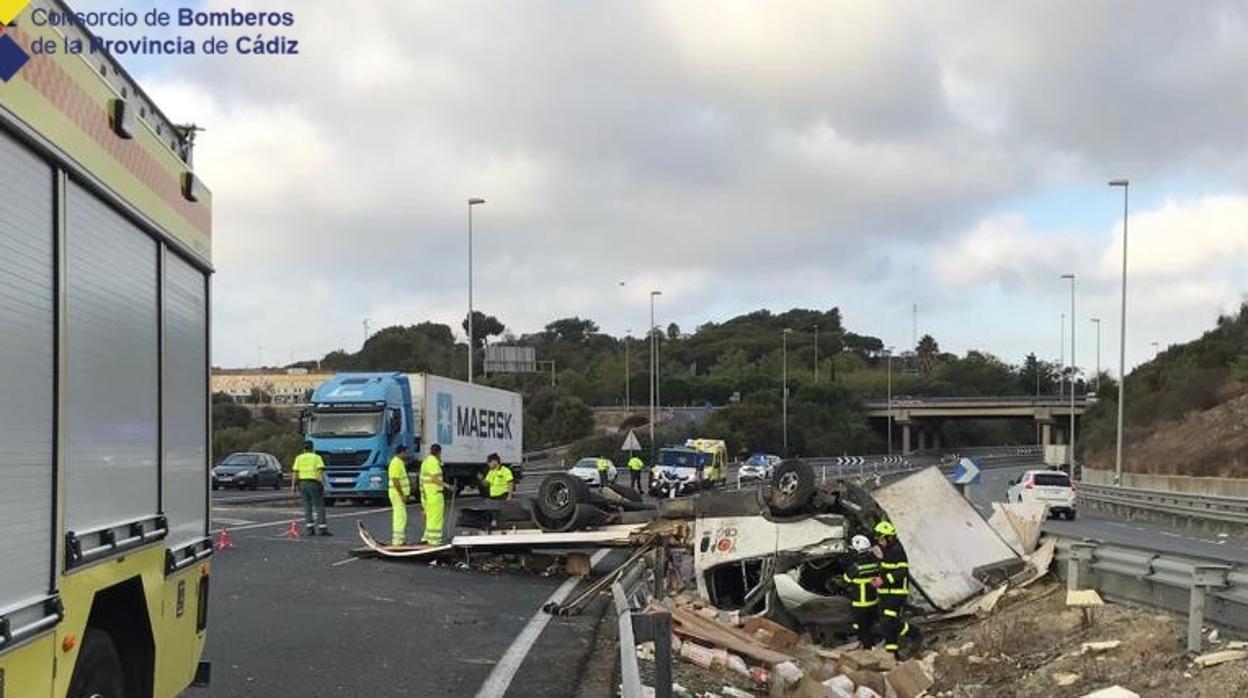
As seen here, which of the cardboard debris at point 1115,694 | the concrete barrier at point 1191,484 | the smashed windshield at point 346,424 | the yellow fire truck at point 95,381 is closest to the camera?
the yellow fire truck at point 95,381

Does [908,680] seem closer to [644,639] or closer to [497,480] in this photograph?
[644,639]

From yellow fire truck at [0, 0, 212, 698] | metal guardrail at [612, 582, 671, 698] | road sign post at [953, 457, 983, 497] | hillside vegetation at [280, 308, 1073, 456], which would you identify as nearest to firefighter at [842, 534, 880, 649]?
metal guardrail at [612, 582, 671, 698]

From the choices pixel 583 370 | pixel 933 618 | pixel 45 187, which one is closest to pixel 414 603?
pixel 933 618

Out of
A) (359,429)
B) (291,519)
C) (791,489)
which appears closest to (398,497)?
(291,519)

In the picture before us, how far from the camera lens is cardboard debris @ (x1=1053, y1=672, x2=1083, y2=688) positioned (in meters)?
8.48

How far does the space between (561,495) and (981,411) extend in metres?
102

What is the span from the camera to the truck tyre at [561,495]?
597 inches

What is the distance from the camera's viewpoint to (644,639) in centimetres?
586

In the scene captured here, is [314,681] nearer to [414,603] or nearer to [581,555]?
[414,603]

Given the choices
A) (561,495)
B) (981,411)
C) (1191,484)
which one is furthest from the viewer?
(981,411)


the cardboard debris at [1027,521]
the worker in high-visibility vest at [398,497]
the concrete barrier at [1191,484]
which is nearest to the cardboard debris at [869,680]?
the cardboard debris at [1027,521]

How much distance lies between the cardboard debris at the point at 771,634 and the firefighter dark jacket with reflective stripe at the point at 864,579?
0.69 metres

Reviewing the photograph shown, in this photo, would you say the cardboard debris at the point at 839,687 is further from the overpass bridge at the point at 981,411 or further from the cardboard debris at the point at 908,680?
the overpass bridge at the point at 981,411

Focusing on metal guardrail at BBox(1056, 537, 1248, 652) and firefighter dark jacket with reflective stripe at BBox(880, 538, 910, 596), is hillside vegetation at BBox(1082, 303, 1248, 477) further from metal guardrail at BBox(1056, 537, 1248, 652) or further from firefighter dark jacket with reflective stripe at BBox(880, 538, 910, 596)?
firefighter dark jacket with reflective stripe at BBox(880, 538, 910, 596)
